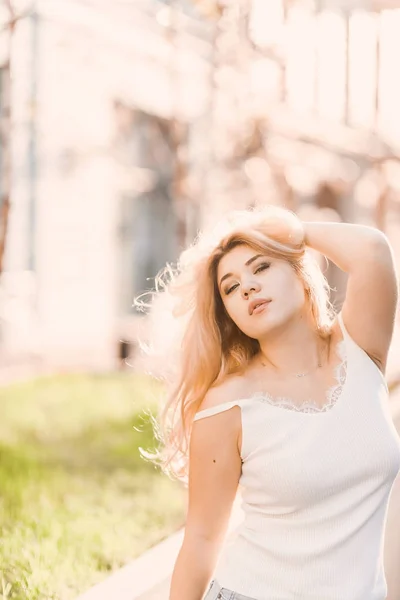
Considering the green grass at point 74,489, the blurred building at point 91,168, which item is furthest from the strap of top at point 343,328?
the blurred building at point 91,168

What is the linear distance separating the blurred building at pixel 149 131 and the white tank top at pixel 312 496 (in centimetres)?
409

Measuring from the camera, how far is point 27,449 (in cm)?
520

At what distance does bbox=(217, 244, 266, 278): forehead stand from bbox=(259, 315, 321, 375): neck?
17 centimetres

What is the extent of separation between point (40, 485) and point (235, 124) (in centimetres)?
366

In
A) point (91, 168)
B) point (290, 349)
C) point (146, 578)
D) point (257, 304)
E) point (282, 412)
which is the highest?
point (91, 168)

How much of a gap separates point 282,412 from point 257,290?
0.27 meters

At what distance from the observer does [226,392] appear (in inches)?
72.2

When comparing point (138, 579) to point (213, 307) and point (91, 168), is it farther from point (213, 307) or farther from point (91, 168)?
point (91, 168)

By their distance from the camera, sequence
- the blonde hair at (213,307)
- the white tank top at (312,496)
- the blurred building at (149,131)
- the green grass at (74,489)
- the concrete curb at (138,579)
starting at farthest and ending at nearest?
the blurred building at (149,131)
the green grass at (74,489)
the concrete curb at (138,579)
the blonde hair at (213,307)
the white tank top at (312,496)

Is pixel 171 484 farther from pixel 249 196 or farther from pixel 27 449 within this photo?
pixel 249 196

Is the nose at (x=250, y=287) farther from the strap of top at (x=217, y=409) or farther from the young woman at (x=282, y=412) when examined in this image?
the strap of top at (x=217, y=409)

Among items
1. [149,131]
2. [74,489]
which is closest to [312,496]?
[74,489]

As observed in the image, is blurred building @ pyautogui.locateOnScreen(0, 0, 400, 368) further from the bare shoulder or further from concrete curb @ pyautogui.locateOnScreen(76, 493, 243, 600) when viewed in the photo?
the bare shoulder

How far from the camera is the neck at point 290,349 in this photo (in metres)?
1.93
